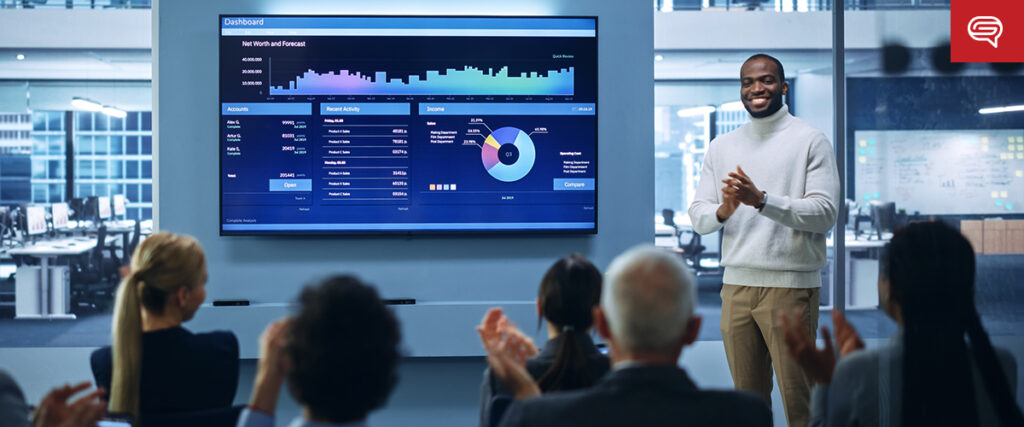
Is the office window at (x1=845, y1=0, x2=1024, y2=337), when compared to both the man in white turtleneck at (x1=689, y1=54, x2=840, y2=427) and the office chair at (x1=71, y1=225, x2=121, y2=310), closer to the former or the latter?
the man in white turtleneck at (x1=689, y1=54, x2=840, y2=427)

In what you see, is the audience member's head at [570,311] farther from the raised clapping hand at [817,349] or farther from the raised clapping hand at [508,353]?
the raised clapping hand at [817,349]

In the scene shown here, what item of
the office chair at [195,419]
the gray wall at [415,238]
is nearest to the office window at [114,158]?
the gray wall at [415,238]

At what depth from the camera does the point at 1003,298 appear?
1.77m

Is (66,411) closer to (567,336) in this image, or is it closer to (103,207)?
(567,336)

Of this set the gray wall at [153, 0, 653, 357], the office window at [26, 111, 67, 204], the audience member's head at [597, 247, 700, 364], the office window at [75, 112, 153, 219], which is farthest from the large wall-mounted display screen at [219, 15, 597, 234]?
the office window at [26, 111, 67, 204]

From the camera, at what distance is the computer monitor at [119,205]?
10.6 meters

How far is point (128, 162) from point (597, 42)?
9489mm

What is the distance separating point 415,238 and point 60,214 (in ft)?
25.1

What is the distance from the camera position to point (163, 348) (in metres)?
1.81

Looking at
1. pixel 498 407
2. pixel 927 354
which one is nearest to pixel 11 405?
pixel 498 407

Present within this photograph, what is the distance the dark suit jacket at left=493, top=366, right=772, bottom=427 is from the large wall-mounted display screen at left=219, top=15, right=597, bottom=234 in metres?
2.44

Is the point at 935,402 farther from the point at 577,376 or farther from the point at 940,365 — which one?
the point at 577,376

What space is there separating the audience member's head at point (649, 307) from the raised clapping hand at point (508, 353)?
34 cm

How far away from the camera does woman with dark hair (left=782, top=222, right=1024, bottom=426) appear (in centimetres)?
157
